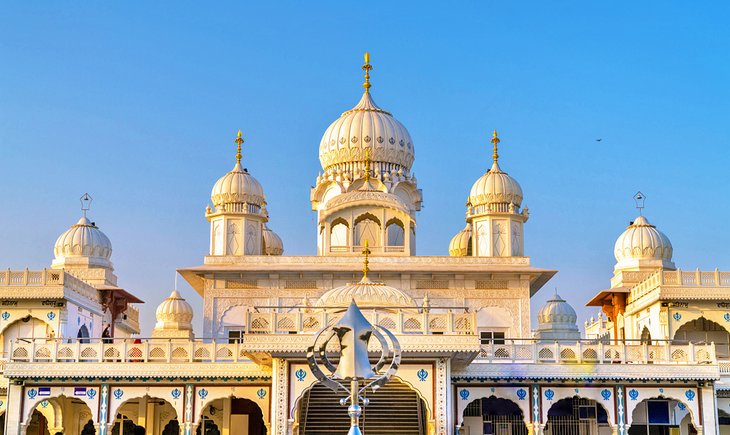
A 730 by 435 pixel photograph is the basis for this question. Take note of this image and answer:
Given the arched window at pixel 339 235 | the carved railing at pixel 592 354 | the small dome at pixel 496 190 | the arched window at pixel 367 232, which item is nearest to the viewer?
the carved railing at pixel 592 354

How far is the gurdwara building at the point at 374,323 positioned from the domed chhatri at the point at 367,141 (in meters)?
0.09

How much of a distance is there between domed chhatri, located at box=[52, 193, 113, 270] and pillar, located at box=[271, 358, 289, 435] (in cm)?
2123

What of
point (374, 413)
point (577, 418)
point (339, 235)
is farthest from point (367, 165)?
point (374, 413)

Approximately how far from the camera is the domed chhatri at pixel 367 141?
50.5 meters

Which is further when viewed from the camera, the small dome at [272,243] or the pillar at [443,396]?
the small dome at [272,243]

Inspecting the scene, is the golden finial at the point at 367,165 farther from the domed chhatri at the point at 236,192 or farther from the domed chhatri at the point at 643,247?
the domed chhatri at the point at 643,247

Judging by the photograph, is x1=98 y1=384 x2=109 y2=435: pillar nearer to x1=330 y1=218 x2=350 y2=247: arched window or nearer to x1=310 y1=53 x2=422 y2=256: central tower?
x1=310 y1=53 x2=422 y2=256: central tower

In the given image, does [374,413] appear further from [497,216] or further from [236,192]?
[236,192]

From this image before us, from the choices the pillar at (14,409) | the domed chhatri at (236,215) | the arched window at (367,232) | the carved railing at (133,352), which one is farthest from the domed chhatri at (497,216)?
the pillar at (14,409)

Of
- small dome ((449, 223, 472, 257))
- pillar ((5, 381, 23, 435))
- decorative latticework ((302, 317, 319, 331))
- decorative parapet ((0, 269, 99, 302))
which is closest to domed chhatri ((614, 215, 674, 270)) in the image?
small dome ((449, 223, 472, 257))

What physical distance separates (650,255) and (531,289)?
5.98 m

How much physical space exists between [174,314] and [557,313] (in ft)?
55.2

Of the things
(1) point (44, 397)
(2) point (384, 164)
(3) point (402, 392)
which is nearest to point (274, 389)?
(3) point (402, 392)

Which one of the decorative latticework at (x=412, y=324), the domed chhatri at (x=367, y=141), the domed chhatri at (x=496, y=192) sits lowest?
the decorative latticework at (x=412, y=324)
